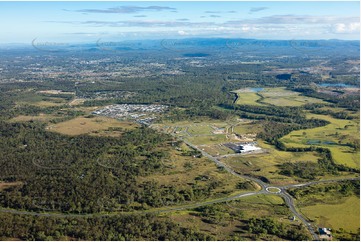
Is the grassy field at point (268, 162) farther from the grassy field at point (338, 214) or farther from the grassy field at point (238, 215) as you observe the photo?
the grassy field at point (338, 214)

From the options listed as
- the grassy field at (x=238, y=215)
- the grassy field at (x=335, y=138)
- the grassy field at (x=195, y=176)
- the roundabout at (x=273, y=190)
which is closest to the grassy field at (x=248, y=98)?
the grassy field at (x=335, y=138)

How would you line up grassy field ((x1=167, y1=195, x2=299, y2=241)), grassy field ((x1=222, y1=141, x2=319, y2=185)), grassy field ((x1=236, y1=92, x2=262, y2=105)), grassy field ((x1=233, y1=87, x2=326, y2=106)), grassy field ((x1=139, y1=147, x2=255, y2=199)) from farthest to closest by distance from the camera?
grassy field ((x1=236, y1=92, x2=262, y2=105)) → grassy field ((x1=233, y1=87, x2=326, y2=106)) → grassy field ((x1=222, y1=141, x2=319, y2=185)) → grassy field ((x1=139, y1=147, x2=255, y2=199)) → grassy field ((x1=167, y1=195, x2=299, y2=241))

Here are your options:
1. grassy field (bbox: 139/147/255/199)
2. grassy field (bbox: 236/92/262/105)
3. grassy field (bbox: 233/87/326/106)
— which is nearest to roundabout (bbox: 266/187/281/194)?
grassy field (bbox: 139/147/255/199)

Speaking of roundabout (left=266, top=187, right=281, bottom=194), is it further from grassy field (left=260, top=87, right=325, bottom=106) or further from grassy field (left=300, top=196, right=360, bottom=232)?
grassy field (left=260, top=87, right=325, bottom=106)

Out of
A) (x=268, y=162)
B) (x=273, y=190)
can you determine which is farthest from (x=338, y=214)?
(x=268, y=162)

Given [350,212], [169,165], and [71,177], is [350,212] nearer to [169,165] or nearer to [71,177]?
A: [169,165]

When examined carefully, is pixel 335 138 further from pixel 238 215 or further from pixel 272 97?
pixel 272 97

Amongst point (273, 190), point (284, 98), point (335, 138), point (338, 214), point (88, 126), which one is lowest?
point (338, 214)

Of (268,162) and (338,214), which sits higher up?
(268,162)
